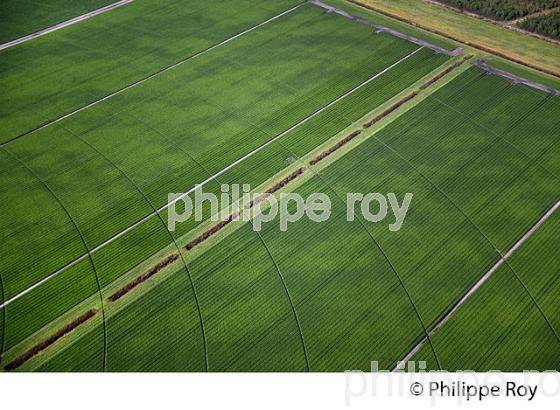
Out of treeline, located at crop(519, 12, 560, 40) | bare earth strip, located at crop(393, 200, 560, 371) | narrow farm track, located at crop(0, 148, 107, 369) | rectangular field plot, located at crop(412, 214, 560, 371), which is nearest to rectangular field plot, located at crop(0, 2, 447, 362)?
narrow farm track, located at crop(0, 148, 107, 369)

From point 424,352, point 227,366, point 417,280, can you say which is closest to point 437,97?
point 417,280

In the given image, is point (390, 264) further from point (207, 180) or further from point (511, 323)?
point (207, 180)

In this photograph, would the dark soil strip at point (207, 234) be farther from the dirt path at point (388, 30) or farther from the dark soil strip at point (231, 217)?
the dirt path at point (388, 30)

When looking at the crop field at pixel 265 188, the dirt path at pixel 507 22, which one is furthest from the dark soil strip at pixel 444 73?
the dirt path at pixel 507 22

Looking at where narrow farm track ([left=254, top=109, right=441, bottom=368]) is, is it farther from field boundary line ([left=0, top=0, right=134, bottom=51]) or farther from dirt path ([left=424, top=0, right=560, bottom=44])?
dirt path ([left=424, top=0, right=560, bottom=44])

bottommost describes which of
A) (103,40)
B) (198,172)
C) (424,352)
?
(424,352)
